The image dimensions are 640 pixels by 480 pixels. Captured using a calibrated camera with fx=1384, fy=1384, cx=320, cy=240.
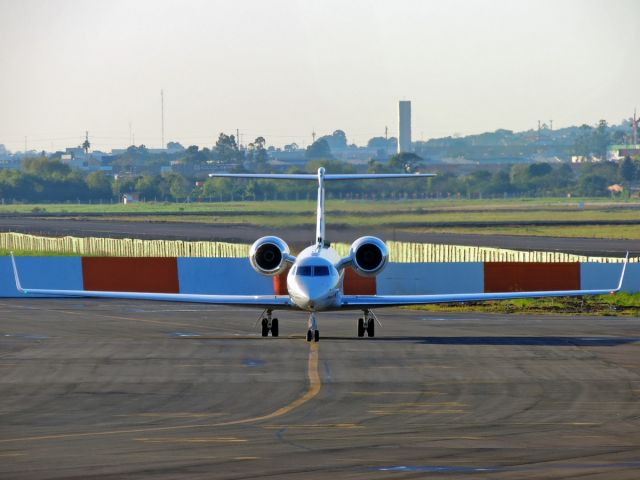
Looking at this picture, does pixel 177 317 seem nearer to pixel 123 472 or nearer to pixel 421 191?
pixel 123 472

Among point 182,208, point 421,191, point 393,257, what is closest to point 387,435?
point 393,257

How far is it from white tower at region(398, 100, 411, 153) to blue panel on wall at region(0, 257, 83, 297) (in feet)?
221

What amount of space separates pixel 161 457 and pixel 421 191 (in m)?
59.0

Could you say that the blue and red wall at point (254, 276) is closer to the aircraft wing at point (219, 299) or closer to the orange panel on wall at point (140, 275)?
the orange panel on wall at point (140, 275)

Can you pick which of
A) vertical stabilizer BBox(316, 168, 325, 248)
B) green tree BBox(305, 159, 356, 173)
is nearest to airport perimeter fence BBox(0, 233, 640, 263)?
green tree BBox(305, 159, 356, 173)

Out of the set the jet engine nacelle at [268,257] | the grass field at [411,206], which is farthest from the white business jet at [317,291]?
the grass field at [411,206]

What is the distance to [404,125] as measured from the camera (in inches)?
5502

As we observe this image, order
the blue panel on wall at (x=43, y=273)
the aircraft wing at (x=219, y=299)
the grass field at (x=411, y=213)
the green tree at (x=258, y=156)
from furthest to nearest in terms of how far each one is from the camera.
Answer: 1. the green tree at (x=258, y=156)
2. the blue panel on wall at (x=43, y=273)
3. the grass field at (x=411, y=213)
4. the aircraft wing at (x=219, y=299)

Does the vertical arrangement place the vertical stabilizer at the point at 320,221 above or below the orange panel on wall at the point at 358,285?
above

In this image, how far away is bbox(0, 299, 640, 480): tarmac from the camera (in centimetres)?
1834

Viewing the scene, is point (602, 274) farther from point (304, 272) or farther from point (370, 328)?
point (304, 272)

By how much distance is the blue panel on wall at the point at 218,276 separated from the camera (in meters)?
51.0

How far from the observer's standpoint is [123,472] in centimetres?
1750

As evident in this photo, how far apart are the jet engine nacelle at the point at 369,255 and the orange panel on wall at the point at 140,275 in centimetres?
1428
